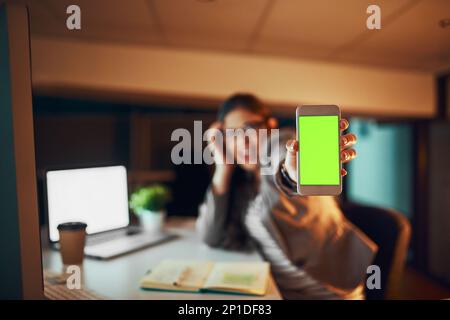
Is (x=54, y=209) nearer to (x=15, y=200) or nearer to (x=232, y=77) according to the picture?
(x=15, y=200)

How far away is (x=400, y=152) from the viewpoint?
2.89 metres

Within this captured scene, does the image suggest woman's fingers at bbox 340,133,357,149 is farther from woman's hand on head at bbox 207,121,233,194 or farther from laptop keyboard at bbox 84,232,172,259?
laptop keyboard at bbox 84,232,172,259

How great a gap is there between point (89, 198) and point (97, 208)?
50 millimetres

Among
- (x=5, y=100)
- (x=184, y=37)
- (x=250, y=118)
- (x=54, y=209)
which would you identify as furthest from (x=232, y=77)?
(x=5, y=100)

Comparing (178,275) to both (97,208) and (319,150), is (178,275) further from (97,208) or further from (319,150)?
(319,150)

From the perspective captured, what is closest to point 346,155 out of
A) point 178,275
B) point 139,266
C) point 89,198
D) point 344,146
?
point 344,146

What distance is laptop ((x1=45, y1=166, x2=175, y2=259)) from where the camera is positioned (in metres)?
1.03

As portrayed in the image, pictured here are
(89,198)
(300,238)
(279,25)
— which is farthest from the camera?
(279,25)

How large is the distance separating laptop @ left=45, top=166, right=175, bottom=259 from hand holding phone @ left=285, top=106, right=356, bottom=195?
30.5 inches

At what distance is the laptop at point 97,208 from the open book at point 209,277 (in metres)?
0.25

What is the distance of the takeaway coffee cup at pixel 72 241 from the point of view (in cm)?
90

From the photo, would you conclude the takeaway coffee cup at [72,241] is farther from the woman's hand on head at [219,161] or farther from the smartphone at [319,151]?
the smartphone at [319,151]

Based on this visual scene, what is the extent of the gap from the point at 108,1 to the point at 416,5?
605 mm

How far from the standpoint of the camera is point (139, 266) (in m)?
1.01
